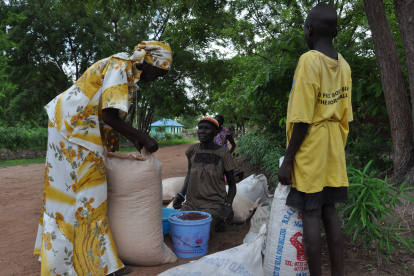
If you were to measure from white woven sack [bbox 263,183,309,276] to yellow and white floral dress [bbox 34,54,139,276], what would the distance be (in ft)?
3.55

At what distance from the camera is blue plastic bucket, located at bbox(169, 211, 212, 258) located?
2.29 meters

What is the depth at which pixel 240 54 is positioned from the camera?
35.3ft

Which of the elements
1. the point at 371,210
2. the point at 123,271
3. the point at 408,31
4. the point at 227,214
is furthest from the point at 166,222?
the point at 408,31

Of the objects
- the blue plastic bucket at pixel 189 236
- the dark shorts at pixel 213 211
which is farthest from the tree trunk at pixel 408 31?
the blue plastic bucket at pixel 189 236

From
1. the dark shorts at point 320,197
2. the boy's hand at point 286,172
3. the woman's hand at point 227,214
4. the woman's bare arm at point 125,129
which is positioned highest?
the woman's bare arm at point 125,129

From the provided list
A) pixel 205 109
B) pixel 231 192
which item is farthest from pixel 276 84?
pixel 205 109

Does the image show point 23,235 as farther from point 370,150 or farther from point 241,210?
point 370,150

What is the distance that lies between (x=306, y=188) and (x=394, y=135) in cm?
223

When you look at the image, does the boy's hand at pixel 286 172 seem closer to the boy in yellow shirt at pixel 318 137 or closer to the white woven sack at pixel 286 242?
the boy in yellow shirt at pixel 318 137

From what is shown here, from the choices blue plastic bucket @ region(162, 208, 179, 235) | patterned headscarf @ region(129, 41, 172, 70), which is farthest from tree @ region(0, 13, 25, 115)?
patterned headscarf @ region(129, 41, 172, 70)

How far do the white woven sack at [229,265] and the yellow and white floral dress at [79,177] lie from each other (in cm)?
60

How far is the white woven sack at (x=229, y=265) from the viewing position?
1.60 metres

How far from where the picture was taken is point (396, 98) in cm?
313

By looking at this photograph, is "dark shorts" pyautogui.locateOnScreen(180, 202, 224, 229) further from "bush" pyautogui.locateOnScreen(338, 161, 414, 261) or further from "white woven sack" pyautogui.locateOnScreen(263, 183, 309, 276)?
"bush" pyautogui.locateOnScreen(338, 161, 414, 261)
